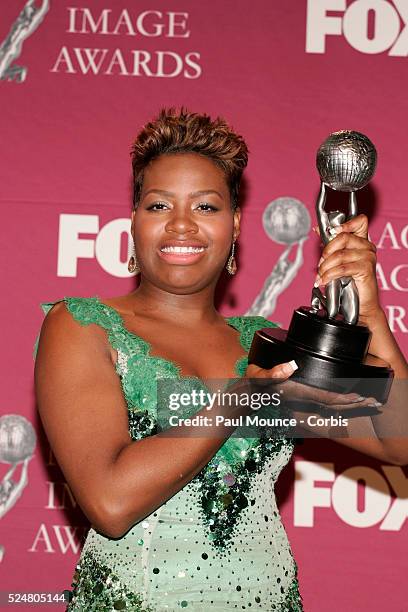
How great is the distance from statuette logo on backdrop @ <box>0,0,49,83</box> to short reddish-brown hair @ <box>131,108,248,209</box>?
3.27 ft

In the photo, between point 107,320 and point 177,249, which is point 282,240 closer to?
point 177,249

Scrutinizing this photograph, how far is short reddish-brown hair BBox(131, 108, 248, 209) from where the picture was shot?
1.56 m

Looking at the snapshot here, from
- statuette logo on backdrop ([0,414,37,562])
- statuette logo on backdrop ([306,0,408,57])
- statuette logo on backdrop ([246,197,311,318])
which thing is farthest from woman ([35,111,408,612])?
statuette logo on backdrop ([306,0,408,57])

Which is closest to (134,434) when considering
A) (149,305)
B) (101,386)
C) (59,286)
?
(101,386)

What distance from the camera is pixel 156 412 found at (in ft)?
4.55

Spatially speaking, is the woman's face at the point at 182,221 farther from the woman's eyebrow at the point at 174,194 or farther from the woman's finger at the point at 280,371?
the woman's finger at the point at 280,371

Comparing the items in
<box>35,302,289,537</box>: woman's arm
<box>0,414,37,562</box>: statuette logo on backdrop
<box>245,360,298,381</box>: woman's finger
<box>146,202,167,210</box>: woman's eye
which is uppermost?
<box>146,202,167,210</box>: woman's eye

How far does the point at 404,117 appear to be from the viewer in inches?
96.7

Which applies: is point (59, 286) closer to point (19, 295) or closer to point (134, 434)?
point (19, 295)

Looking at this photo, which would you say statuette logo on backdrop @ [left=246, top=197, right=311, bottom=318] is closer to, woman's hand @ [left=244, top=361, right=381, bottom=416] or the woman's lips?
the woman's lips

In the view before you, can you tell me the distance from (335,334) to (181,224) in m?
0.36

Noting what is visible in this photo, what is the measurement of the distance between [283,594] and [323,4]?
1673 millimetres

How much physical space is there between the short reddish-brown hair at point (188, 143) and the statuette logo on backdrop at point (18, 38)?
996 mm

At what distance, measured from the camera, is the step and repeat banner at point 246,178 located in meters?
2.34
